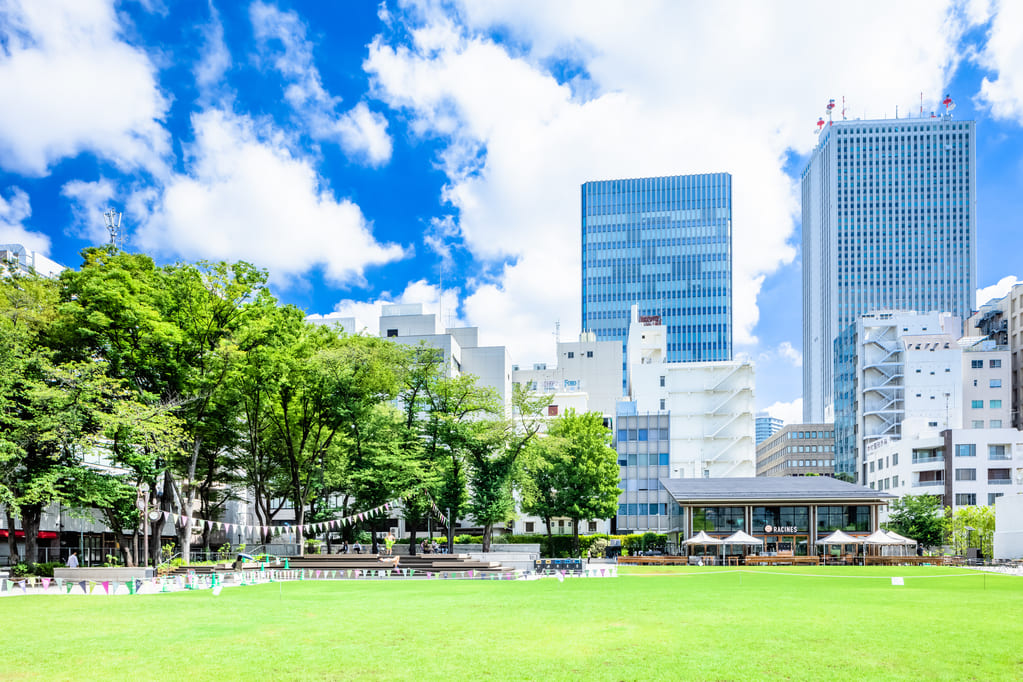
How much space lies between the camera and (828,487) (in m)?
72.3

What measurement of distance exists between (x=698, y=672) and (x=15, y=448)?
3125cm

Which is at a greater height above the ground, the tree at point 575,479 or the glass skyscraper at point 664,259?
the glass skyscraper at point 664,259

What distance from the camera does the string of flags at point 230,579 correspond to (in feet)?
97.4

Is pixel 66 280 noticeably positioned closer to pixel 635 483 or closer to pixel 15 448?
pixel 15 448

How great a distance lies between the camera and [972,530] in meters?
72.7

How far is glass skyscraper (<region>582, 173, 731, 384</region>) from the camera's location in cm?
16788

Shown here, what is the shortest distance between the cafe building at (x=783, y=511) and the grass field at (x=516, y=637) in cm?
4416

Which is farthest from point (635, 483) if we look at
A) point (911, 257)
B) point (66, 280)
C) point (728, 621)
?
point (911, 257)

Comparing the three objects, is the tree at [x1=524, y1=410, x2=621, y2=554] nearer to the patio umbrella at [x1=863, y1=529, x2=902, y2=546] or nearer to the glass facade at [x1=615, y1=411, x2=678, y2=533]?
the patio umbrella at [x1=863, y1=529, x2=902, y2=546]

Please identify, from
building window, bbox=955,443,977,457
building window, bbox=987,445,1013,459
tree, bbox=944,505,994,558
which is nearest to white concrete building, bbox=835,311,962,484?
building window, bbox=987,445,1013,459

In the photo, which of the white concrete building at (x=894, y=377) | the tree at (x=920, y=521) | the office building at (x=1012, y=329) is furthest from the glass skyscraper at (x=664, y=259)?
the tree at (x=920, y=521)

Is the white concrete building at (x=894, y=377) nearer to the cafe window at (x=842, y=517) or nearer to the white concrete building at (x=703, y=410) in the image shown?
the white concrete building at (x=703, y=410)

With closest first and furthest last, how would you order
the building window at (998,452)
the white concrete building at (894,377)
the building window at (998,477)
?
the building window at (998,477) < the building window at (998,452) < the white concrete building at (894,377)

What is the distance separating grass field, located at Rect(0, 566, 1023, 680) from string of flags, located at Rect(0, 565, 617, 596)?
8.50 feet
